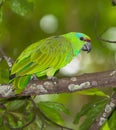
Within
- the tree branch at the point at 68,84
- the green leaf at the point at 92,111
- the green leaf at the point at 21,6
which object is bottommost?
the green leaf at the point at 92,111

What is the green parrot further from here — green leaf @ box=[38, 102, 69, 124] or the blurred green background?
the blurred green background

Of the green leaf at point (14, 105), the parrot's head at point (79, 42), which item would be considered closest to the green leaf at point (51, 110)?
the green leaf at point (14, 105)

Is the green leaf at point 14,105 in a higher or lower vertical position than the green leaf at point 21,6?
lower

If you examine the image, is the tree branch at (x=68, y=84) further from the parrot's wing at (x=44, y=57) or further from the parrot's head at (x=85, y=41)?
the parrot's head at (x=85, y=41)

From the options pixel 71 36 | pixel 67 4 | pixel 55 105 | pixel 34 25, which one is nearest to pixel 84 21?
pixel 67 4

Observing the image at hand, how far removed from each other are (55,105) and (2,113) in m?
0.43

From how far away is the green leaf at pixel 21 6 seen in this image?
315 centimetres

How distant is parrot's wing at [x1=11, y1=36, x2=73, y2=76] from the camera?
9.48 feet

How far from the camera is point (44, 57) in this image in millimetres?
3076

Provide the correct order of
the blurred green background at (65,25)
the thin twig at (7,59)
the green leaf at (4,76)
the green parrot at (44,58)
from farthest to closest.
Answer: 1. the blurred green background at (65,25)
2. the green leaf at (4,76)
3. the thin twig at (7,59)
4. the green parrot at (44,58)

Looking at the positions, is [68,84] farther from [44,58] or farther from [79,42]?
[79,42]

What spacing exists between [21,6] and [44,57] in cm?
46

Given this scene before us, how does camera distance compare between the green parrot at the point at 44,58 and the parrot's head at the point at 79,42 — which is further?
the parrot's head at the point at 79,42

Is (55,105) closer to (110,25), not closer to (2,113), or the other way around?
(2,113)
